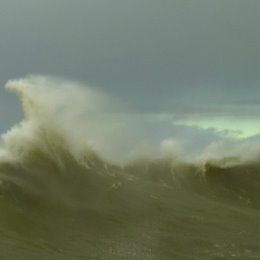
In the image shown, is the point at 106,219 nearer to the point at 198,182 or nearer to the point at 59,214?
the point at 59,214

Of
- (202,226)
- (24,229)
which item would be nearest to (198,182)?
(202,226)

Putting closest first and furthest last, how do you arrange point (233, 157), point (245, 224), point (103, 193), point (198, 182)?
point (245, 224) → point (103, 193) → point (198, 182) → point (233, 157)

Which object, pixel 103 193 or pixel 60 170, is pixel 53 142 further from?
pixel 103 193

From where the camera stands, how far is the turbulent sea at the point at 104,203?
1354 centimetres

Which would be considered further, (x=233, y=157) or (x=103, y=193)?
(x=233, y=157)

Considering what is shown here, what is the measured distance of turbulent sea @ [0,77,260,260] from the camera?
44.4ft

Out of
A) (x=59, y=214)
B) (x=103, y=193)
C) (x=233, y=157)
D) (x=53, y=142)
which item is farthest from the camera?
(x=233, y=157)

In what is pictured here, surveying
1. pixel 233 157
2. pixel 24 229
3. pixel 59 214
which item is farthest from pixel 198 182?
pixel 24 229

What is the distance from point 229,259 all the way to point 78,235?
3.76m

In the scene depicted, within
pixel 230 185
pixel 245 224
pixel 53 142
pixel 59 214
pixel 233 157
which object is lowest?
pixel 59 214

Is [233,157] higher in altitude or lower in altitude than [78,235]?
higher

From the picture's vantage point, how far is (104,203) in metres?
18.1

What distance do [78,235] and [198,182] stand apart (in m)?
13.0

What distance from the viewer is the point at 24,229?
14.5 m
